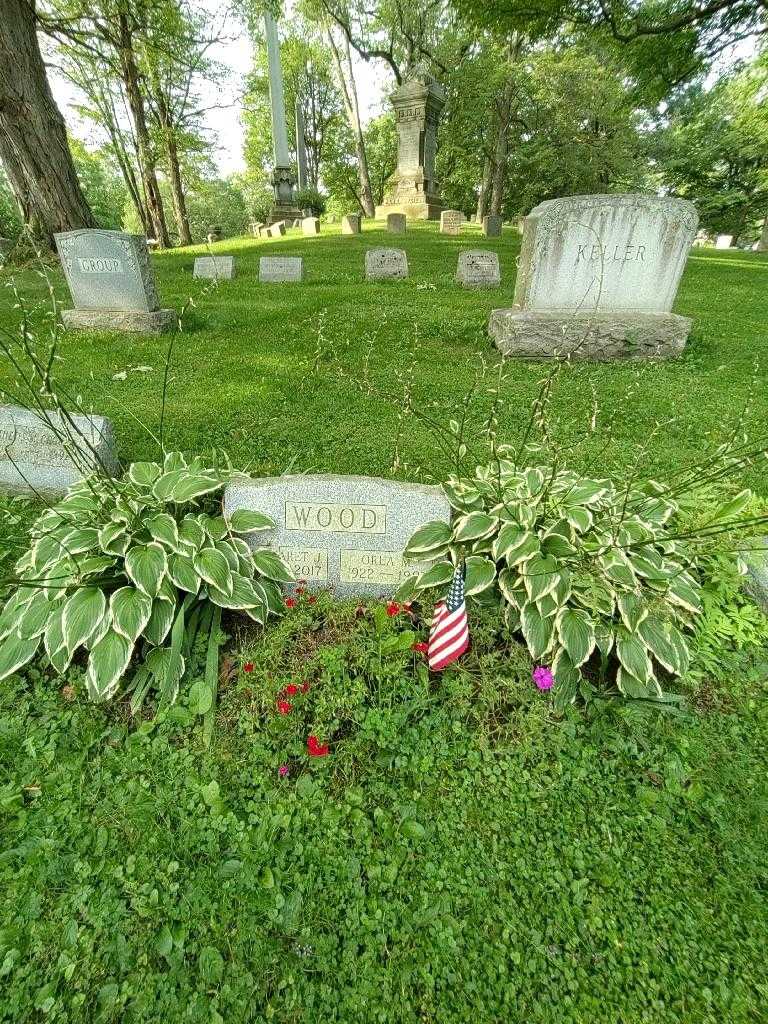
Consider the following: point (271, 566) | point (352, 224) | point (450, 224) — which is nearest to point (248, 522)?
point (271, 566)

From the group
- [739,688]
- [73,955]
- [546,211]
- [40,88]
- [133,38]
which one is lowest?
[73,955]

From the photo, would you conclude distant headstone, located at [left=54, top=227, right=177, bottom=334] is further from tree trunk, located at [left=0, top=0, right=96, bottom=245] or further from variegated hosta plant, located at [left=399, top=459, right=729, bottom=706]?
variegated hosta plant, located at [left=399, top=459, right=729, bottom=706]

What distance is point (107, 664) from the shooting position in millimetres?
2105

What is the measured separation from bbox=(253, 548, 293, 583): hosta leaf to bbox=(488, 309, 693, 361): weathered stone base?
15.5 feet

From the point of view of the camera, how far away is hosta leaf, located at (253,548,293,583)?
8.30ft

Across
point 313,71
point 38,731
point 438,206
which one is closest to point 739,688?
point 38,731

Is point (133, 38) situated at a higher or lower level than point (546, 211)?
higher

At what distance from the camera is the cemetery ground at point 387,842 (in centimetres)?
151

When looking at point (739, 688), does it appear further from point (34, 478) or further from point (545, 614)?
point (34, 478)

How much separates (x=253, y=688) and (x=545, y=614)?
1370 mm

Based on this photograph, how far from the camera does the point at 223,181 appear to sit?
174ft

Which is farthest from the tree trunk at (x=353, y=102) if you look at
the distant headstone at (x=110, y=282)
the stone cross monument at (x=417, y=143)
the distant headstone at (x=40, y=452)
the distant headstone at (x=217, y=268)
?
the distant headstone at (x=40, y=452)

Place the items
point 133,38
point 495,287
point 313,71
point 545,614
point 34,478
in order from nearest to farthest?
point 545,614
point 34,478
point 495,287
point 133,38
point 313,71

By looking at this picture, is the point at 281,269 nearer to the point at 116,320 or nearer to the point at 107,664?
the point at 116,320
